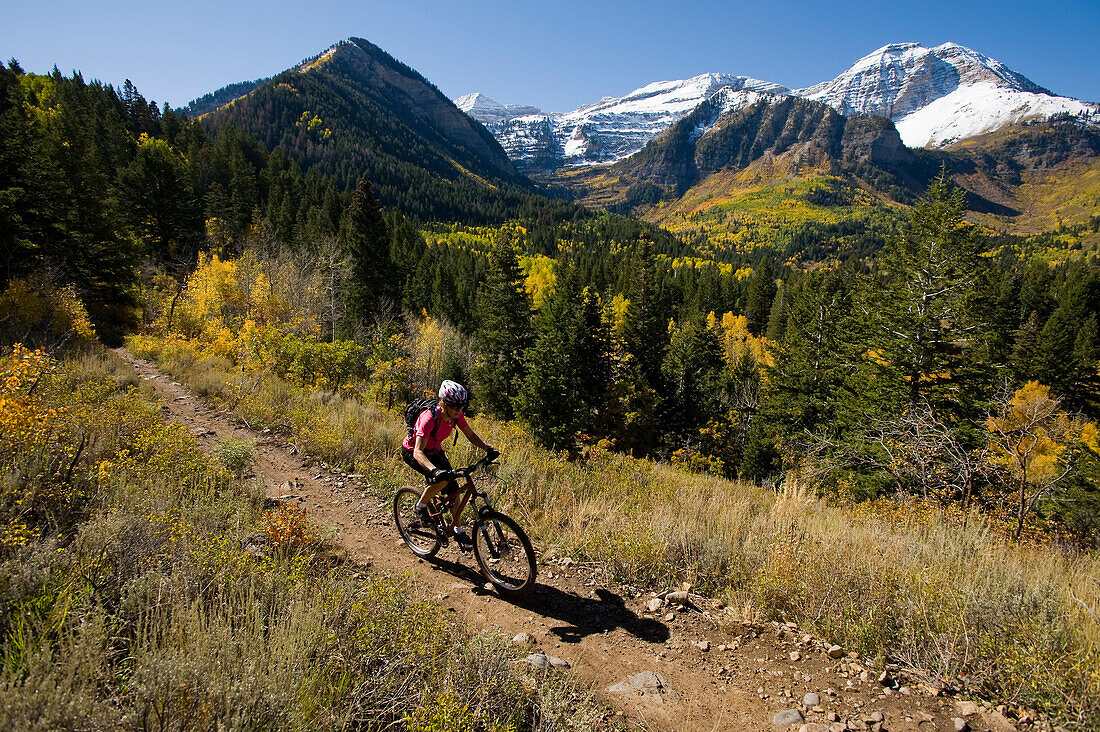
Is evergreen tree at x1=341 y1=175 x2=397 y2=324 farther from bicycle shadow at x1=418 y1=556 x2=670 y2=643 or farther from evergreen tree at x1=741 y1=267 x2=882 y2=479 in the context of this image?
bicycle shadow at x1=418 y1=556 x2=670 y2=643

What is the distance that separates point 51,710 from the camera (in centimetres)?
182

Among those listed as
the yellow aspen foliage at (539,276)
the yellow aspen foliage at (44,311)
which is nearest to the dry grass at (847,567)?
the yellow aspen foliage at (44,311)

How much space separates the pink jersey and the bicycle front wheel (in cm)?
100

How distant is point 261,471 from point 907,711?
8498 millimetres

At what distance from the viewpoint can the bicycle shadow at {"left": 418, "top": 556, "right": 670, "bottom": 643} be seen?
4.16 m

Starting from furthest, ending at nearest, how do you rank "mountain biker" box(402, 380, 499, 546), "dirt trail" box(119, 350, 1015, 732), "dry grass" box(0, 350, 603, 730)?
"mountain biker" box(402, 380, 499, 546) → "dirt trail" box(119, 350, 1015, 732) → "dry grass" box(0, 350, 603, 730)

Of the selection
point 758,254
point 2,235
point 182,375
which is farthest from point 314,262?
point 758,254

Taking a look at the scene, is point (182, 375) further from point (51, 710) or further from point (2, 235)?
point (2, 235)

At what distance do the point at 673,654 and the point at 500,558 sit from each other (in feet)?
6.37

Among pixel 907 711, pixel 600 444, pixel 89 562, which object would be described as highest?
pixel 89 562

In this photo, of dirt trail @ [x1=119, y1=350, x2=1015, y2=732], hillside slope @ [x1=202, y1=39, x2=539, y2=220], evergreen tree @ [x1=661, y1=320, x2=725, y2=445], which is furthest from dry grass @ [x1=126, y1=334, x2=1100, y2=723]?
hillside slope @ [x1=202, y1=39, x2=539, y2=220]

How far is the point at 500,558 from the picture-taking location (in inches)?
190

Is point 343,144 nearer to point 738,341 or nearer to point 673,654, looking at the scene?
point 738,341

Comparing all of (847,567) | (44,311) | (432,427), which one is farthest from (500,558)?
(44,311)
